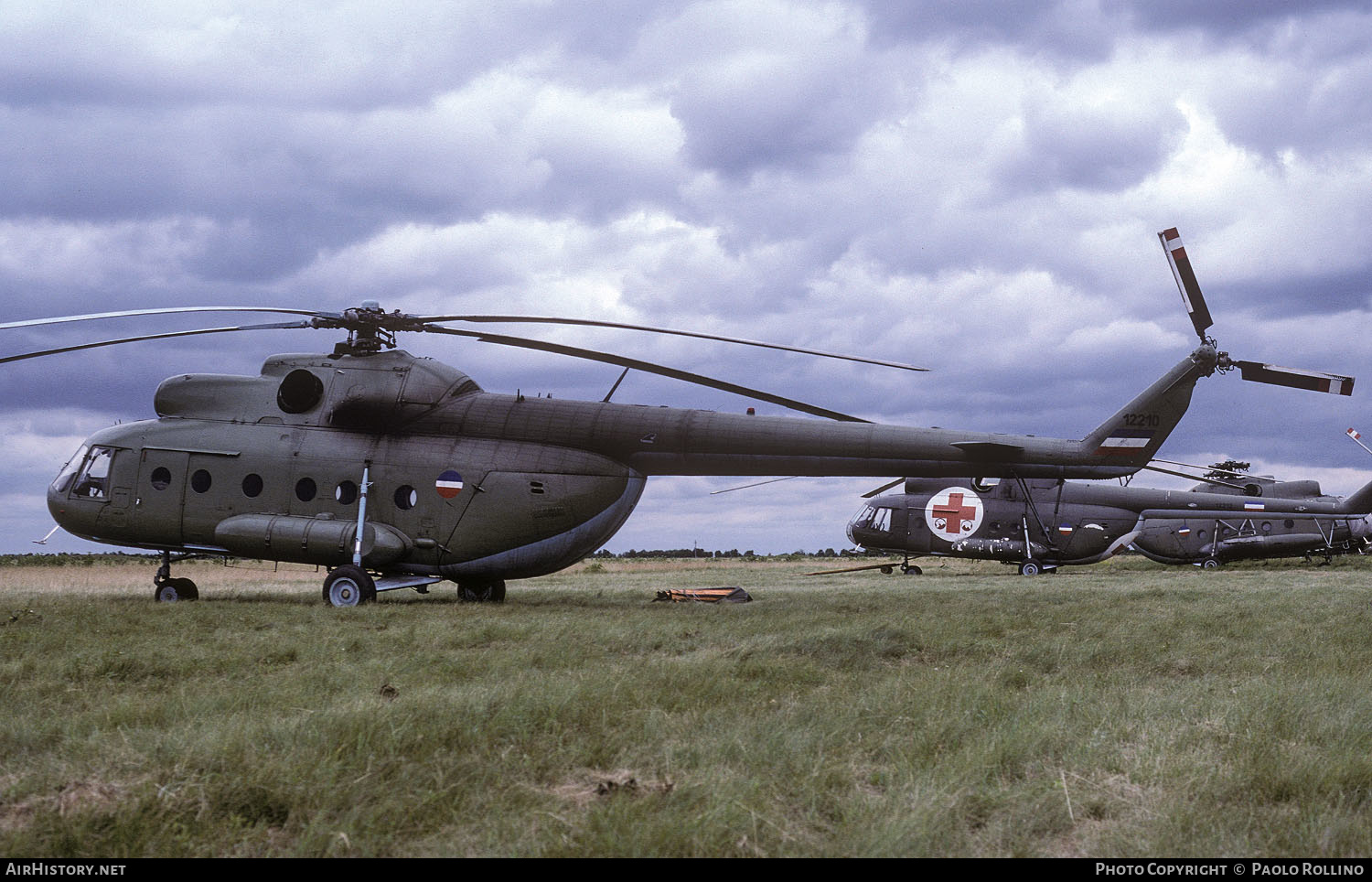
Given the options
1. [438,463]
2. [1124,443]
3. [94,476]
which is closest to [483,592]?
[438,463]

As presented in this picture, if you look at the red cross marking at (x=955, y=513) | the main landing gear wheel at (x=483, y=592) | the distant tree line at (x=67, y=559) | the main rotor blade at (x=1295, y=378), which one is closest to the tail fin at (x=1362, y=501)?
the red cross marking at (x=955, y=513)

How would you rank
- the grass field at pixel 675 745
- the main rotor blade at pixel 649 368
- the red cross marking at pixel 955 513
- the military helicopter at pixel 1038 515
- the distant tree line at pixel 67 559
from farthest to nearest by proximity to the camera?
the distant tree line at pixel 67 559, the red cross marking at pixel 955 513, the military helicopter at pixel 1038 515, the main rotor blade at pixel 649 368, the grass field at pixel 675 745

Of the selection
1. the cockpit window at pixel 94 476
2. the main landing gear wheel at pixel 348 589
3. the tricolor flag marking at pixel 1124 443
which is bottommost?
the main landing gear wheel at pixel 348 589

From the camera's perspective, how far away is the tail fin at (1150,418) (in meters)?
17.2

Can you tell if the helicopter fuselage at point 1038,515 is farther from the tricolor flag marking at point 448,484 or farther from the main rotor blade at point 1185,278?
the tricolor flag marking at point 448,484

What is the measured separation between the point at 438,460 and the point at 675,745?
40.4 feet

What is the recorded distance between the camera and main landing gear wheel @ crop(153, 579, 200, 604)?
17.6 metres

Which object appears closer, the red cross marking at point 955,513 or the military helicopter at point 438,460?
the military helicopter at point 438,460

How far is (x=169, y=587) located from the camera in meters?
17.8

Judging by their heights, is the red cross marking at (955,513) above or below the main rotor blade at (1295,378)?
below

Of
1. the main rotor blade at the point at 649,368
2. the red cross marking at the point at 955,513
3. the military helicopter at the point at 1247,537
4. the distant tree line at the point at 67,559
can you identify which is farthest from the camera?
the distant tree line at the point at 67,559

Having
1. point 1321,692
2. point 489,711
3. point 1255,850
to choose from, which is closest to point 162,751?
point 489,711

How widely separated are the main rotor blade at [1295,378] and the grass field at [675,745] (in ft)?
20.0

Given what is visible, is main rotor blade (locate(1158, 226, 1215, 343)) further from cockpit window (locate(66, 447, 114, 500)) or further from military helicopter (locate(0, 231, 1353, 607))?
cockpit window (locate(66, 447, 114, 500))
